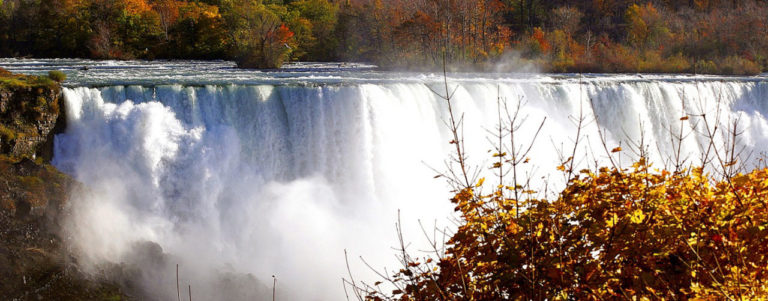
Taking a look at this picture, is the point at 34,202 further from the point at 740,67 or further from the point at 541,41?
the point at 541,41

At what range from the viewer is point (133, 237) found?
11.5 meters

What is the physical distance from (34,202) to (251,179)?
406cm

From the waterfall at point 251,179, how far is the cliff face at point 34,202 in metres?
0.37

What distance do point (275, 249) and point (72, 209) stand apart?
12.1 ft

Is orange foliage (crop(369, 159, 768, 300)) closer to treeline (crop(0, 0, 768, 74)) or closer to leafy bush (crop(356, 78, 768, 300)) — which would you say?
leafy bush (crop(356, 78, 768, 300))

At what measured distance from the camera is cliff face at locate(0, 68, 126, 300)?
8898 mm

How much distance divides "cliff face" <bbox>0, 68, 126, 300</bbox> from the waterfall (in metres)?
0.37

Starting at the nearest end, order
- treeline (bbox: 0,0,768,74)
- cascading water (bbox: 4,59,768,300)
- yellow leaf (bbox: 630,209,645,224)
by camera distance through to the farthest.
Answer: yellow leaf (bbox: 630,209,645,224) < cascading water (bbox: 4,59,768,300) < treeline (bbox: 0,0,768,74)

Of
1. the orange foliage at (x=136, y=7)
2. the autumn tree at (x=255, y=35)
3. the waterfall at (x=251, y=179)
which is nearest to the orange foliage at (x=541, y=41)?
the autumn tree at (x=255, y=35)

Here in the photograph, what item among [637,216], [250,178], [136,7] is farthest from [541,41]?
[637,216]

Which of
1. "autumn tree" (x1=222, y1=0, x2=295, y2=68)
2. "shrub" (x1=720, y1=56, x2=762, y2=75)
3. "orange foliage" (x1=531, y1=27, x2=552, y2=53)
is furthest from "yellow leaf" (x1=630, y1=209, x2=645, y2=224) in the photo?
"orange foliage" (x1=531, y1=27, x2=552, y2=53)

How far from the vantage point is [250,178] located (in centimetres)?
1321

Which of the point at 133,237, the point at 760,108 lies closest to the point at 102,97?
the point at 133,237

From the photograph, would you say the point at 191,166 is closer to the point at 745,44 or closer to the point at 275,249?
the point at 275,249
